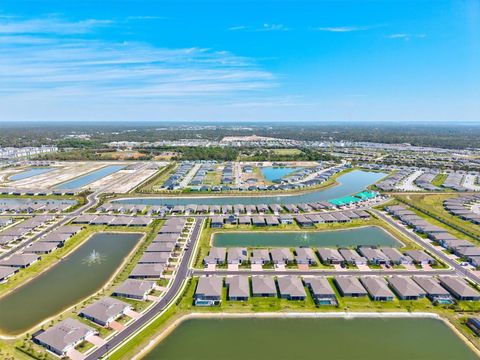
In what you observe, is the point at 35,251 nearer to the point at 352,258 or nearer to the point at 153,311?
the point at 153,311

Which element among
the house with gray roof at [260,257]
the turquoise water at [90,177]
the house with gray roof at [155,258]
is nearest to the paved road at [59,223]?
the turquoise water at [90,177]

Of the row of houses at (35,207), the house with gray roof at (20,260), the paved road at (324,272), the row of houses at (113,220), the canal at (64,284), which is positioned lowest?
the canal at (64,284)

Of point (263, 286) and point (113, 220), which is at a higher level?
point (113, 220)

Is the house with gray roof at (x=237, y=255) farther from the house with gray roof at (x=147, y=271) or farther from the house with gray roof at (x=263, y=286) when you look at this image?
the house with gray roof at (x=147, y=271)

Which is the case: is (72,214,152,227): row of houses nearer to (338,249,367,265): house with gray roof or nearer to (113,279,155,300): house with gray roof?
(113,279,155,300): house with gray roof

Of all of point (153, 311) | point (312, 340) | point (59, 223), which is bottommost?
point (312, 340)

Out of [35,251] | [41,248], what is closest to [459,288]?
[41,248]
